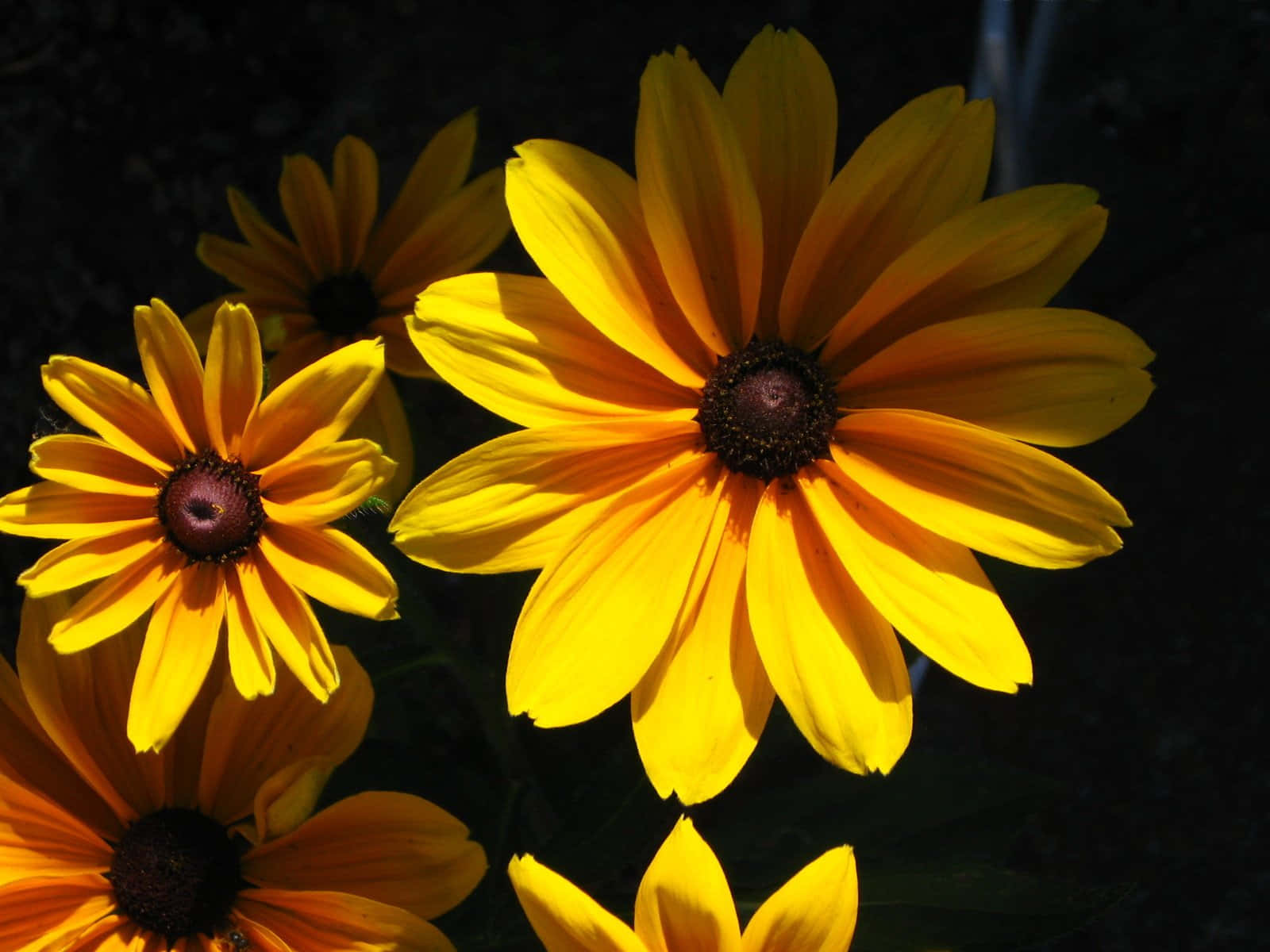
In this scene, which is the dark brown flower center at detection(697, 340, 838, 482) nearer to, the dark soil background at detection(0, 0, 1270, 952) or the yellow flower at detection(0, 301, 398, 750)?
the yellow flower at detection(0, 301, 398, 750)

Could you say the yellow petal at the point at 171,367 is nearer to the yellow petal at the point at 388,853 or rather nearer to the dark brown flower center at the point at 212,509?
the dark brown flower center at the point at 212,509

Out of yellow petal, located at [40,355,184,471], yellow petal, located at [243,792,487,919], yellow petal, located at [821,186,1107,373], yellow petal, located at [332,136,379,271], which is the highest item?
yellow petal, located at [332,136,379,271]

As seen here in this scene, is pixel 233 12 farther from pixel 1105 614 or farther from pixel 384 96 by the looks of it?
pixel 1105 614

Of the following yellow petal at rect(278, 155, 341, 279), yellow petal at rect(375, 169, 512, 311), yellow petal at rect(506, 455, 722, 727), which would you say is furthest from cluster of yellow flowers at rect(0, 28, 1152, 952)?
yellow petal at rect(278, 155, 341, 279)

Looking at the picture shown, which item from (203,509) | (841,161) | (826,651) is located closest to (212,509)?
(203,509)

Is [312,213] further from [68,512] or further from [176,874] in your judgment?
[176,874]

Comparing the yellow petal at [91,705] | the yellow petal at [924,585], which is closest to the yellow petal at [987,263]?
the yellow petal at [924,585]
